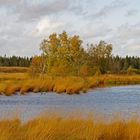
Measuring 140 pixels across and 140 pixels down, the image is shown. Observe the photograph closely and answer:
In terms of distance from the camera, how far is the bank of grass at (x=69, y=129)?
1131 centimetres

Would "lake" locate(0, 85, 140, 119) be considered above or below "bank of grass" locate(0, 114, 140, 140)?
below

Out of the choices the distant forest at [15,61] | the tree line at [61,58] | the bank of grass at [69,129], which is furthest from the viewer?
the distant forest at [15,61]

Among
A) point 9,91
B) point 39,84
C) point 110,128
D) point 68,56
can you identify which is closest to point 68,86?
point 39,84

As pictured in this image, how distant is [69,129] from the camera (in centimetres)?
1266

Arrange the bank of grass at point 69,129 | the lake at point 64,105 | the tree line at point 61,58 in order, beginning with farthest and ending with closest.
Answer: the tree line at point 61,58, the lake at point 64,105, the bank of grass at point 69,129

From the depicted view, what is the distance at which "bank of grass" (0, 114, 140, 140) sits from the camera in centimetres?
1131

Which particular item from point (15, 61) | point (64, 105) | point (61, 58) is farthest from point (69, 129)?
point (15, 61)

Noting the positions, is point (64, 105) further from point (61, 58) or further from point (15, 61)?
point (15, 61)

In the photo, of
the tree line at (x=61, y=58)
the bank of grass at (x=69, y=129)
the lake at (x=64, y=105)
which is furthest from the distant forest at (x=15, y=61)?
the bank of grass at (x=69, y=129)

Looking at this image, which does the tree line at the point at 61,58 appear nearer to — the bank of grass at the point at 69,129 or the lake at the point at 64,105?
the lake at the point at 64,105

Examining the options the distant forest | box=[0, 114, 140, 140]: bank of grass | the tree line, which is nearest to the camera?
box=[0, 114, 140, 140]: bank of grass

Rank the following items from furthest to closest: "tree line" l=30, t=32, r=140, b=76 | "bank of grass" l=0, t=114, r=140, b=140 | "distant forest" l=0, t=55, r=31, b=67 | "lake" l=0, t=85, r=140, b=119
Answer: "distant forest" l=0, t=55, r=31, b=67, "tree line" l=30, t=32, r=140, b=76, "lake" l=0, t=85, r=140, b=119, "bank of grass" l=0, t=114, r=140, b=140

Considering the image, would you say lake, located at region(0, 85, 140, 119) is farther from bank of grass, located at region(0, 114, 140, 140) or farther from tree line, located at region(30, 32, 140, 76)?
tree line, located at region(30, 32, 140, 76)

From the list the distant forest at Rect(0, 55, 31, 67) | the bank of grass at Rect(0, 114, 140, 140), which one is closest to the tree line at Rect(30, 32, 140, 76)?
the bank of grass at Rect(0, 114, 140, 140)
